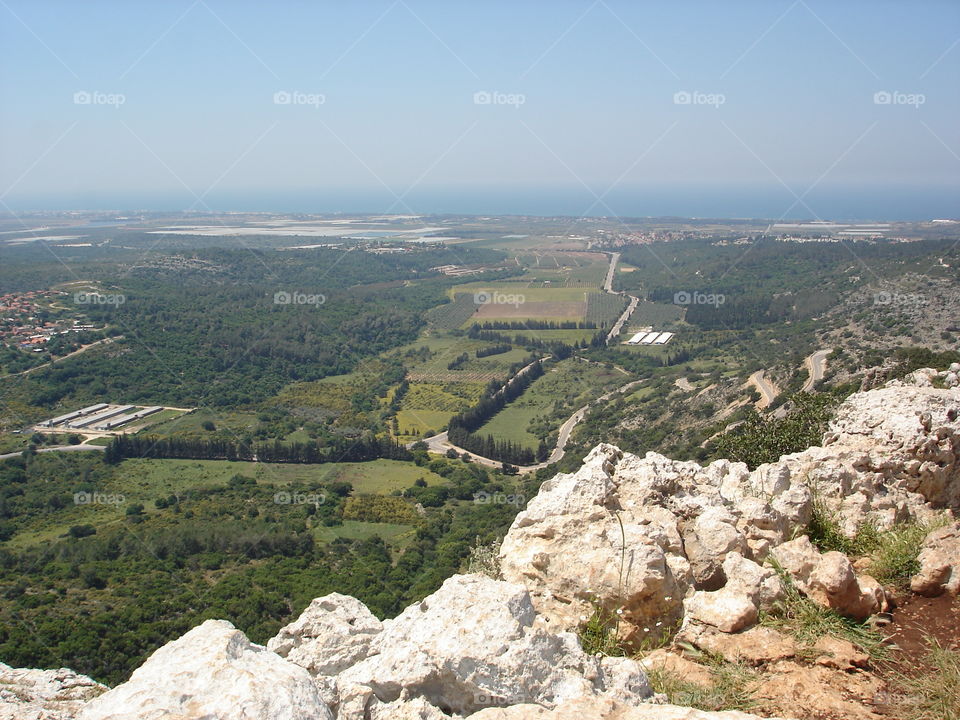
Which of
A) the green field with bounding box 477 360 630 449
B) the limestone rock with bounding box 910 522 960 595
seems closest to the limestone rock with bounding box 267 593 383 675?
the limestone rock with bounding box 910 522 960 595

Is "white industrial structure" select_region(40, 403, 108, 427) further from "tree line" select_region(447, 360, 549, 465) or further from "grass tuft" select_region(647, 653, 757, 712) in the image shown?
"grass tuft" select_region(647, 653, 757, 712)

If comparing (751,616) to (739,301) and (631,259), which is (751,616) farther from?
(631,259)

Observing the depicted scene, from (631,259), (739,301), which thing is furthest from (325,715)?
(631,259)

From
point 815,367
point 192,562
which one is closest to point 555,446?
point 815,367

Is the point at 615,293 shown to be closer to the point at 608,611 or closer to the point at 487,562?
the point at 487,562

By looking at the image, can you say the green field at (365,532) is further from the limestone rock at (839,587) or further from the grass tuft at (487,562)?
the limestone rock at (839,587)
